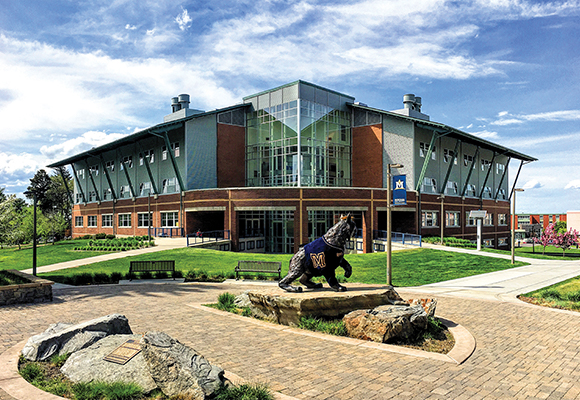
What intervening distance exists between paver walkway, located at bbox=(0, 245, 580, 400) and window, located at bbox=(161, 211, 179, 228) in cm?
3044

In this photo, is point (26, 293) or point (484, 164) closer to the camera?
point (26, 293)

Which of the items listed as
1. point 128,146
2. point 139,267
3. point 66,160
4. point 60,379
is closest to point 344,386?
point 60,379

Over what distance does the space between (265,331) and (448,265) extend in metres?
18.4

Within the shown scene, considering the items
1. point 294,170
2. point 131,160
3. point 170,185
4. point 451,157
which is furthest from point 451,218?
point 131,160

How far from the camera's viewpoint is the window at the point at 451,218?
154ft

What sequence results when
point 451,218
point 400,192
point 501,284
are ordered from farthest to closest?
point 451,218 → point 400,192 → point 501,284

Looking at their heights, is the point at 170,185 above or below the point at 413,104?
below

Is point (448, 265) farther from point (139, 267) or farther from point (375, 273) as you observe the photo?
point (139, 267)

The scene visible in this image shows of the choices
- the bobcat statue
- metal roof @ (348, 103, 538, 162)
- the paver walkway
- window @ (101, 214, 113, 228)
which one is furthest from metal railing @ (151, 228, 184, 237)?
the bobcat statue

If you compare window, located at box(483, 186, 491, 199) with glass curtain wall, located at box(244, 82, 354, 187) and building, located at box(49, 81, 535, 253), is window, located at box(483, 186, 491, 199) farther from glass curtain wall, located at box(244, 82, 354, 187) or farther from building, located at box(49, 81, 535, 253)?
glass curtain wall, located at box(244, 82, 354, 187)

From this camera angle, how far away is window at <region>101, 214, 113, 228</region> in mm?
57906

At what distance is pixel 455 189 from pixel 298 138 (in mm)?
21965

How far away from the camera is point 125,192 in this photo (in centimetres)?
5591

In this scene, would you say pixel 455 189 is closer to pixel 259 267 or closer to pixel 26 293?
pixel 259 267
